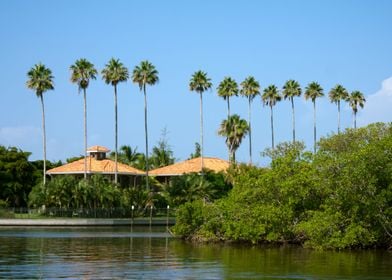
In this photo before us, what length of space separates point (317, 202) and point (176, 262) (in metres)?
16.6

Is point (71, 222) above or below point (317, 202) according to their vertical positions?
below

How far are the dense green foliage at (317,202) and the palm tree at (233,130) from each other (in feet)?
153

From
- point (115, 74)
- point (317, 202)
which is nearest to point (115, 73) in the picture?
point (115, 74)

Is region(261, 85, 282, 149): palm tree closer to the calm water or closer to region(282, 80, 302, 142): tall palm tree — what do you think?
region(282, 80, 302, 142): tall palm tree

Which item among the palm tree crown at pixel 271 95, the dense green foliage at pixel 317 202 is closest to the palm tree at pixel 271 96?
the palm tree crown at pixel 271 95

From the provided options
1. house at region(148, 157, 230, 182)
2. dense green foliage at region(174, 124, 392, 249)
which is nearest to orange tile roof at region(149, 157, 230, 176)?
house at region(148, 157, 230, 182)

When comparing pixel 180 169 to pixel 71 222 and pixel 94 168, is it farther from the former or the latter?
pixel 71 222

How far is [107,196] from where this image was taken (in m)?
92.3

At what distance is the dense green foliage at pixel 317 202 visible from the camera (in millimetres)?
48125

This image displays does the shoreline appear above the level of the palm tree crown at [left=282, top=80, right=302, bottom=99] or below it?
below

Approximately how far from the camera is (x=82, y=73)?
10019 cm

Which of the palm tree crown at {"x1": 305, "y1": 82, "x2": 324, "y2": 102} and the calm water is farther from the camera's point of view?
the palm tree crown at {"x1": 305, "y1": 82, "x2": 324, "y2": 102}

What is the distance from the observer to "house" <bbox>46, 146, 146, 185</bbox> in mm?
109250

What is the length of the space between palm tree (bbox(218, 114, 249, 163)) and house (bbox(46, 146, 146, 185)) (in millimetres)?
13650
